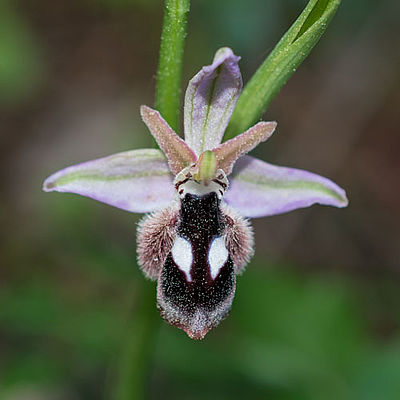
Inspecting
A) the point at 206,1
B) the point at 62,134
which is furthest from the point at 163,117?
the point at 62,134

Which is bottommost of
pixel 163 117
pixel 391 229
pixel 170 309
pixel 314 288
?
pixel 170 309

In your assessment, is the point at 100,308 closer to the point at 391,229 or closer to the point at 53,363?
the point at 53,363

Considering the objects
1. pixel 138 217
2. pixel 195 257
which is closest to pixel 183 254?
pixel 195 257

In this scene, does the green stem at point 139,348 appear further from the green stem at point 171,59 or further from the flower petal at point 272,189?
the green stem at point 171,59

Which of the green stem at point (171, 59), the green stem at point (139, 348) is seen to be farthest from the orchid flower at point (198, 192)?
the green stem at point (139, 348)

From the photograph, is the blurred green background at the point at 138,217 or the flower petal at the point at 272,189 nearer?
the flower petal at the point at 272,189

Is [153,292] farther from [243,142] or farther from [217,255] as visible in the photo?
[243,142]

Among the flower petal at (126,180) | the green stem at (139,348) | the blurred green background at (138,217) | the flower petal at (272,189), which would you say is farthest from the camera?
the blurred green background at (138,217)
